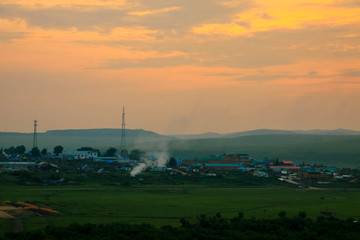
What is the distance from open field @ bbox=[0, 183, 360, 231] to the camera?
51.1 meters

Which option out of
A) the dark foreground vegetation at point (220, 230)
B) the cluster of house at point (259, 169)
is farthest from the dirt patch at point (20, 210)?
the cluster of house at point (259, 169)

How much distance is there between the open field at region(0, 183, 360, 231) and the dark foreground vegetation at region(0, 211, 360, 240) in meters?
4.51

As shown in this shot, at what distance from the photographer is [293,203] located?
205ft

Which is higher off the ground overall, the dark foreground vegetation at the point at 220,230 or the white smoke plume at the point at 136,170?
the white smoke plume at the point at 136,170

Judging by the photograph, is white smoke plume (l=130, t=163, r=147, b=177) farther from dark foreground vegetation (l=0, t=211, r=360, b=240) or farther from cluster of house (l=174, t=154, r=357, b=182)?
dark foreground vegetation (l=0, t=211, r=360, b=240)

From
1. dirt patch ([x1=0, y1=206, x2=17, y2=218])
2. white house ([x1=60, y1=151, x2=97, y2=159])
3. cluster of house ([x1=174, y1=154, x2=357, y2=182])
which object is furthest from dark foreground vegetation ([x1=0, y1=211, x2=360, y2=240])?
white house ([x1=60, y1=151, x2=97, y2=159])

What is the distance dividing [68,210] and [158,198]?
1380 centimetres

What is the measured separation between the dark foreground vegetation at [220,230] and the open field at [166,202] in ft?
14.8

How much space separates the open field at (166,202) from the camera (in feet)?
168

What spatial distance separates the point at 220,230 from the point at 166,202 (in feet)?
63.0

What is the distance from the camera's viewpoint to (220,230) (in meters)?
43.6

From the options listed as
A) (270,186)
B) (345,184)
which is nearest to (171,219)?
(270,186)

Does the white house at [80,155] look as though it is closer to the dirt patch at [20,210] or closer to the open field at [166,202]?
the open field at [166,202]

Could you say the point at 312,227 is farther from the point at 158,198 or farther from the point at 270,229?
the point at 158,198
